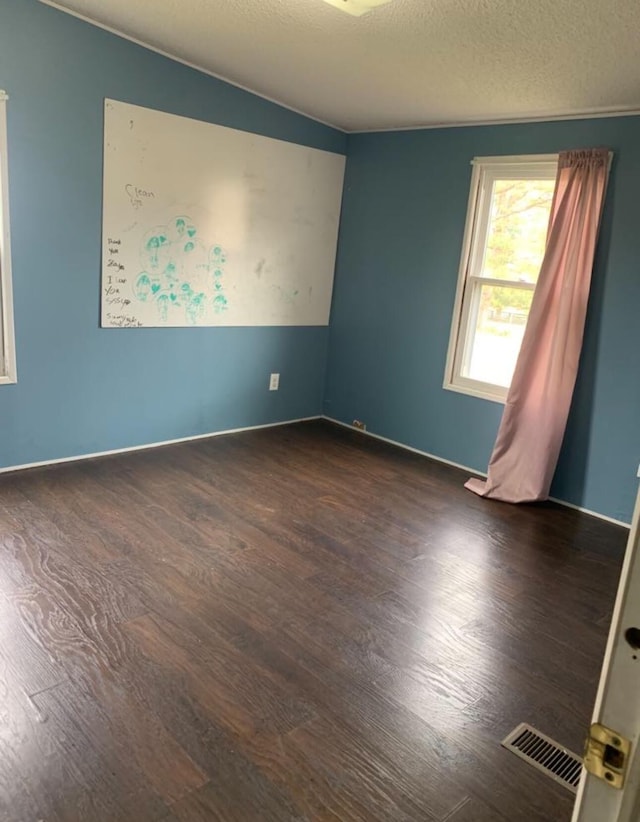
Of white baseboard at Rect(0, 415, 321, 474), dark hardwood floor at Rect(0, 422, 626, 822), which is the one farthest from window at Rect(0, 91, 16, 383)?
dark hardwood floor at Rect(0, 422, 626, 822)

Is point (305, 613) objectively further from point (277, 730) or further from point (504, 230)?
point (504, 230)

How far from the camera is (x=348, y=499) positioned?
12.0 feet

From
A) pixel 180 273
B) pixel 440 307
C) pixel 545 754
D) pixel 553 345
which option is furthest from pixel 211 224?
pixel 545 754

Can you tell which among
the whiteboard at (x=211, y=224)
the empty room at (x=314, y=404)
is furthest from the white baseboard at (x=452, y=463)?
the whiteboard at (x=211, y=224)

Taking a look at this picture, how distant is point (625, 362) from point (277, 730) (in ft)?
9.20

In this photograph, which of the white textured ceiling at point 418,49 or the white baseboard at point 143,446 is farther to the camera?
the white baseboard at point 143,446

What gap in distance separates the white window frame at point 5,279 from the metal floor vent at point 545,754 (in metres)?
3.01

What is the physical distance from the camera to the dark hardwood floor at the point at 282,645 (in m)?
1.67

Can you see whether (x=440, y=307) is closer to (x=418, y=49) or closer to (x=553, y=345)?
(x=553, y=345)

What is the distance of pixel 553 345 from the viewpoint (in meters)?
3.66

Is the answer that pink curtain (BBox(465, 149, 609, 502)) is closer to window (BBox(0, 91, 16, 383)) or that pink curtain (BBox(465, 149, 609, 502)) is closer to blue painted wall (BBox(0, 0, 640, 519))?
blue painted wall (BBox(0, 0, 640, 519))

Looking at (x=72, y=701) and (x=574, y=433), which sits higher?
(x=574, y=433)

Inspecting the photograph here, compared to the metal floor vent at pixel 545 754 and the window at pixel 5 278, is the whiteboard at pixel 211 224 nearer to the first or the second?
the window at pixel 5 278

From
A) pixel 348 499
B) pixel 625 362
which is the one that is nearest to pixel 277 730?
pixel 348 499
